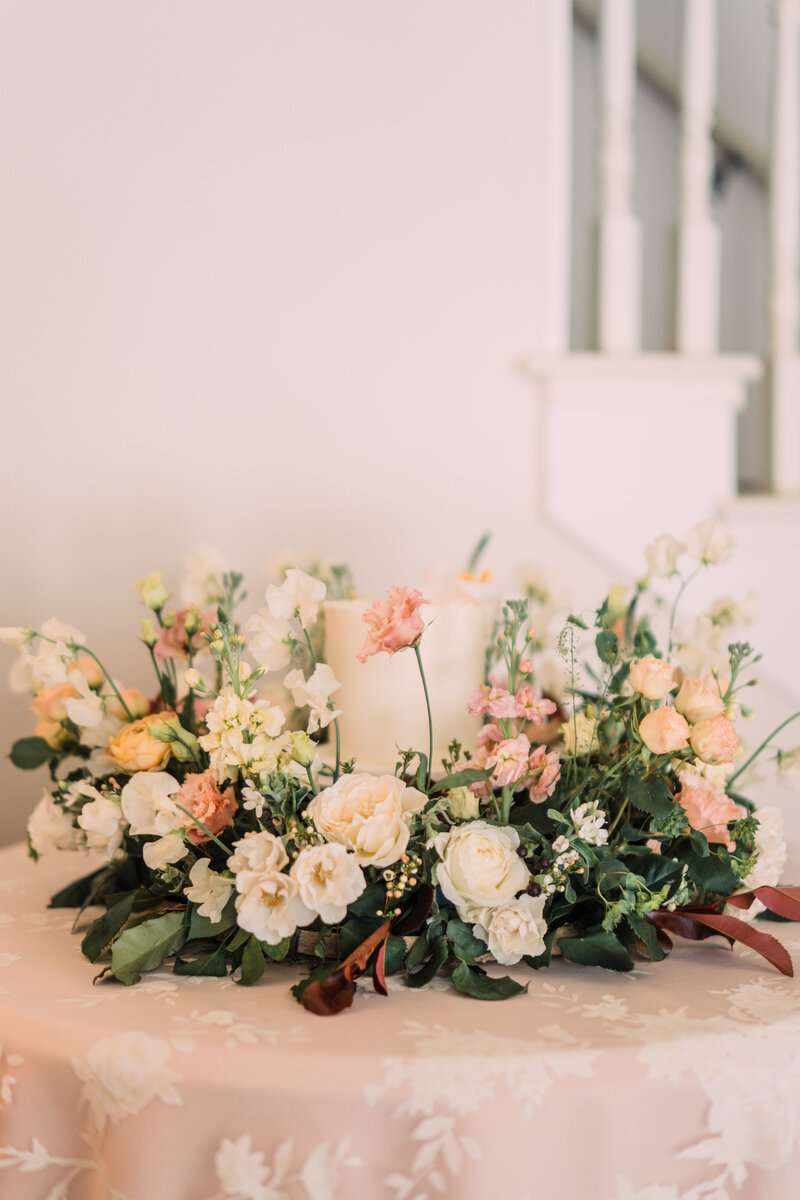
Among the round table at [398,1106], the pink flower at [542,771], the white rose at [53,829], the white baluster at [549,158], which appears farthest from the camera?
the white baluster at [549,158]

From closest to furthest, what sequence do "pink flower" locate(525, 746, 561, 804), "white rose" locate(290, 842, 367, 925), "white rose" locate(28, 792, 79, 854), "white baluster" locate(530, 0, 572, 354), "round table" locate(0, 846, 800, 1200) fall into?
"round table" locate(0, 846, 800, 1200)
"white rose" locate(290, 842, 367, 925)
"pink flower" locate(525, 746, 561, 804)
"white rose" locate(28, 792, 79, 854)
"white baluster" locate(530, 0, 572, 354)

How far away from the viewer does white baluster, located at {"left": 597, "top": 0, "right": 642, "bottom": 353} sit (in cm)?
Result: 138

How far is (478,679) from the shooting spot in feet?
2.75

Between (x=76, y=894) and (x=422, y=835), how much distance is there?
391 millimetres

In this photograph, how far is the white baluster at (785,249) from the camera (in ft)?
4.65

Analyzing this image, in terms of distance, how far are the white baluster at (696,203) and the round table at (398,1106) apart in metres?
1.12

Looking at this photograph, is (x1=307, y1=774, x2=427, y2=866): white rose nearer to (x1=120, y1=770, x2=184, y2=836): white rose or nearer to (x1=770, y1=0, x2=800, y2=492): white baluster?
(x1=120, y1=770, x2=184, y2=836): white rose

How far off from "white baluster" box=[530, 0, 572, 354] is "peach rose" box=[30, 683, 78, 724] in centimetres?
90

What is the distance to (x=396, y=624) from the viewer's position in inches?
26.8

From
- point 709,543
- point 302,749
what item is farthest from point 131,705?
point 709,543

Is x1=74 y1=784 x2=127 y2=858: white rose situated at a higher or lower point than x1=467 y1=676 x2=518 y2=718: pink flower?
lower

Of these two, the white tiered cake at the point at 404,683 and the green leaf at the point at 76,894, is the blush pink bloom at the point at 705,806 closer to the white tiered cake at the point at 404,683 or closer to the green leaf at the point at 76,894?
the white tiered cake at the point at 404,683

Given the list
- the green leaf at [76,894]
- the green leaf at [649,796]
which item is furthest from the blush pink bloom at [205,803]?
the green leaf at [649,796]

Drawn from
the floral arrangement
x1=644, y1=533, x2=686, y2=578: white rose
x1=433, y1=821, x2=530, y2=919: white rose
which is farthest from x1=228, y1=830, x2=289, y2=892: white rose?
x1=644, y1=533, x2=686, y2=578: white rose
